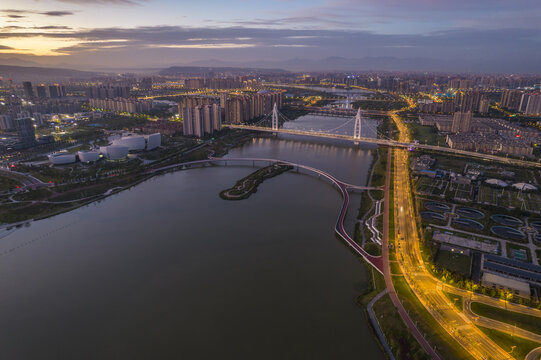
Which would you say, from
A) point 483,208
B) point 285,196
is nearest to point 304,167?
point 285,196

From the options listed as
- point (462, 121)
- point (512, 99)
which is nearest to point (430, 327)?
point (462, 121)

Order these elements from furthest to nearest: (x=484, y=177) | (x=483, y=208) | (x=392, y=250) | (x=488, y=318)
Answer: (x=484, y=177) → (x=483, y=208) → (x=392, y=250) → (x=488, y=318)

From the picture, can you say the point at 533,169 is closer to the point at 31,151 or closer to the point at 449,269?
the point at 449,269

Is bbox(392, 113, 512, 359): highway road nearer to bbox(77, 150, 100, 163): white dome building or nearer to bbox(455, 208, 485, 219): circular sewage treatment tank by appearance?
bbox(455, 208, 485, 219): circular sewage treatment tank

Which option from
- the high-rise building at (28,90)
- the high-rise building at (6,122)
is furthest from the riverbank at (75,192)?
the high-rise building at (28,90)

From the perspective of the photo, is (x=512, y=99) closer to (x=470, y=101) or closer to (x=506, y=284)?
(x=470, y=101)
